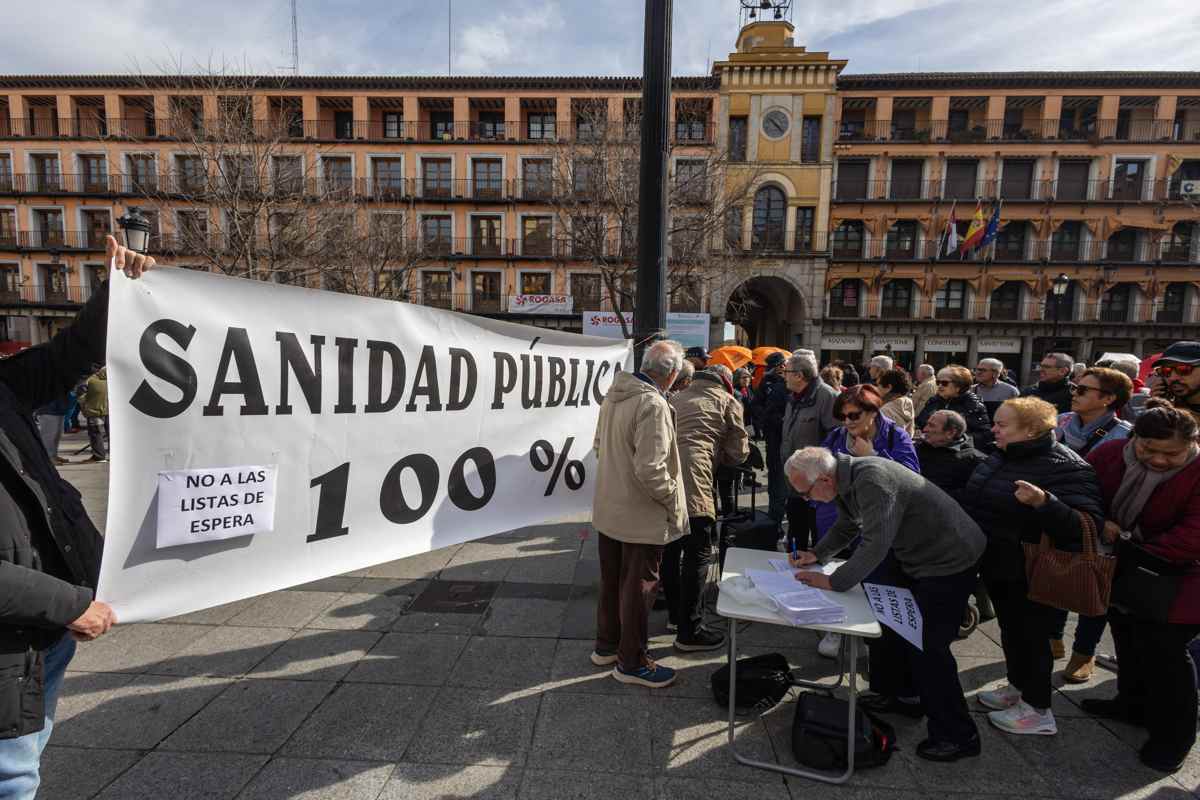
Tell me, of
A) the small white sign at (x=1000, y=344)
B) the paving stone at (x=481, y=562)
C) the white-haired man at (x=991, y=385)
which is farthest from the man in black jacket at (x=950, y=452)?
the small white sign at (x=1000, y=344)

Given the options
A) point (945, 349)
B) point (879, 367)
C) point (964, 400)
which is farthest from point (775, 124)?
point (964, 400)

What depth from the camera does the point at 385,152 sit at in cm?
3062

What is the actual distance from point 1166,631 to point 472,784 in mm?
3286

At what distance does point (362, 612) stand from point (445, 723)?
1545 mm

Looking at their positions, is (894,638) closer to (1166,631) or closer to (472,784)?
(1166,631)

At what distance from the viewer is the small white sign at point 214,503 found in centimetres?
215

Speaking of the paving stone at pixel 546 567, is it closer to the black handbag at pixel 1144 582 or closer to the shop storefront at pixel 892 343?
the black handbag at pixel 1144 582

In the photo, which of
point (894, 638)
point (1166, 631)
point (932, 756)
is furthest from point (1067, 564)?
point (932, 756)

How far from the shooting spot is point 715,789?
7.97 ft

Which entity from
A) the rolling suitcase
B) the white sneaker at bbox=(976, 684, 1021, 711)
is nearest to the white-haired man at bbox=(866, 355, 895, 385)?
the rolling suitcase

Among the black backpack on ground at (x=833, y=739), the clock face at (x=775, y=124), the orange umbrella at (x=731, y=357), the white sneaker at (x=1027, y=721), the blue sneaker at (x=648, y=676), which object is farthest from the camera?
the clock face at (x=775, y=124)

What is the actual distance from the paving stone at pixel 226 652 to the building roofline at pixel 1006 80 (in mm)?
→ 35670

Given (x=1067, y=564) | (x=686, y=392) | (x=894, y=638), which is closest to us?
(x=1067, y=564)

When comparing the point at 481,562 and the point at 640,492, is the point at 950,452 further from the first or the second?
the point at 481,562
